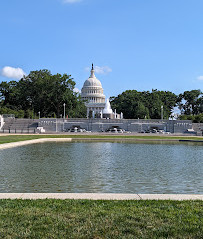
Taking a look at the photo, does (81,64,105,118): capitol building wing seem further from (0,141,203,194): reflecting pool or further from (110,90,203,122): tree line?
(0,141,203,194): reflecting pool

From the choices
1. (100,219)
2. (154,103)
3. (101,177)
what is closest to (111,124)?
(154,103)

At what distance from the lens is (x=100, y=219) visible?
6227 mm

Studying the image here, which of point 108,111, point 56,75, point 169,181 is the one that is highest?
point 56,75

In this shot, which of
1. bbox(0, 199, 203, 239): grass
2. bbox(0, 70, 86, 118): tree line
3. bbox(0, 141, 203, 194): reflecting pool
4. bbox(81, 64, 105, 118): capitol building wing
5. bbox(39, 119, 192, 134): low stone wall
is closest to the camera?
bbox(0, 199, 203, 239): grass

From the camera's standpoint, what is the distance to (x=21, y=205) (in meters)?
7.20

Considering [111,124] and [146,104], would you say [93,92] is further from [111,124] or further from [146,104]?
[111,124]

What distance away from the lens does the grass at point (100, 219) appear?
5539 mm

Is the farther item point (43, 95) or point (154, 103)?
point (154, 103)

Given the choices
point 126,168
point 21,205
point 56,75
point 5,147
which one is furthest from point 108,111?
point 21,205

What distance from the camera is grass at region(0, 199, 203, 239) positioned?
554 centimetres

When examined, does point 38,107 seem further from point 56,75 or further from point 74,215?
point 74,215

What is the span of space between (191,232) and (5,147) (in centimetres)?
2095

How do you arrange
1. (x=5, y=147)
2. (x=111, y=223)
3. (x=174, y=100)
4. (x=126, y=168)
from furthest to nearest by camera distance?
(x=174, y=100)
(x=5, y=147)
(x=126, y=168)
(x=111, y=223)

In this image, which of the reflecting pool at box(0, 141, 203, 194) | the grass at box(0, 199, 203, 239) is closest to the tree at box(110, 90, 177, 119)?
the reflecting pool at box(0, 141, 203, 194)
